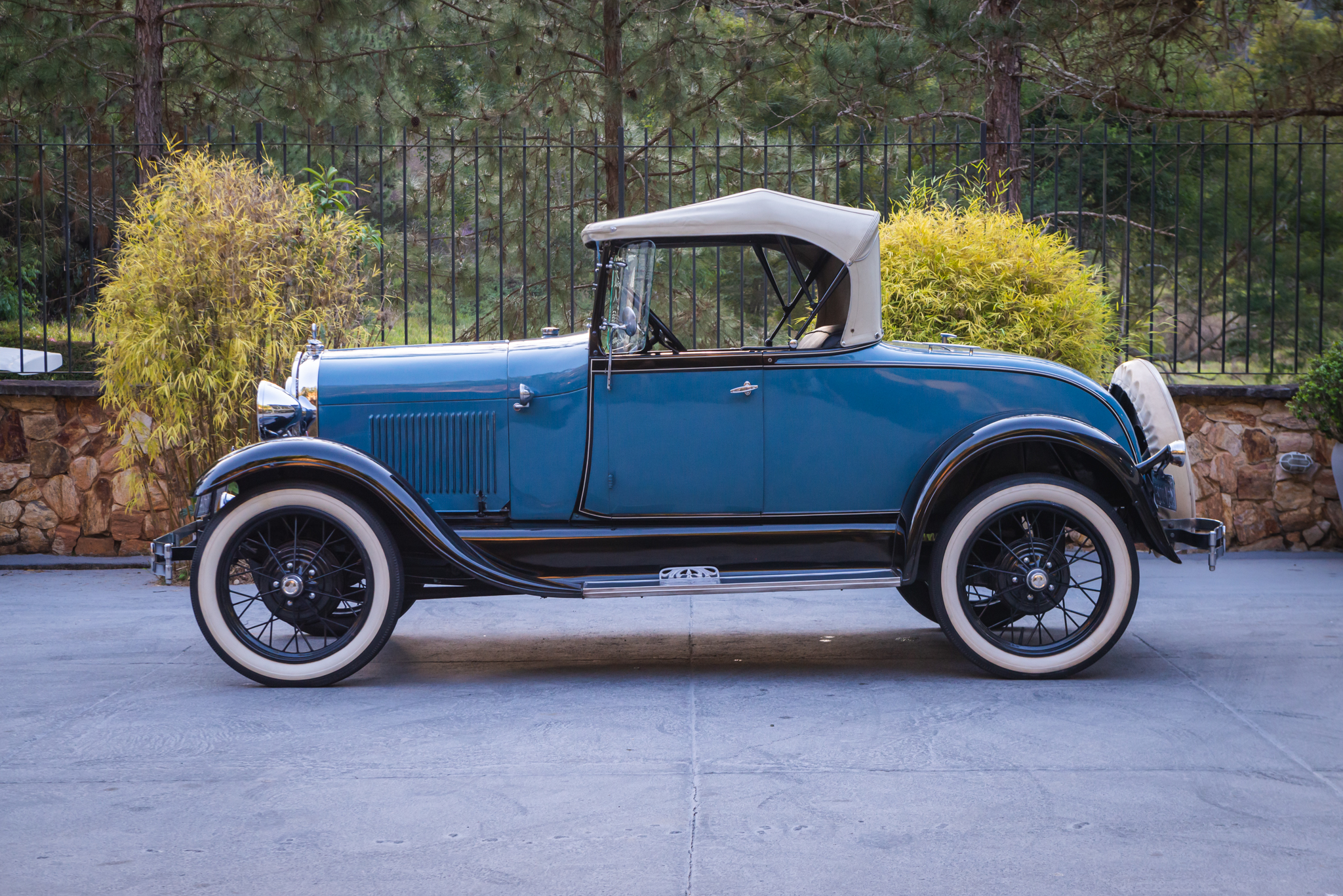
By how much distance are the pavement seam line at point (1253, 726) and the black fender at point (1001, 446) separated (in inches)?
23.3

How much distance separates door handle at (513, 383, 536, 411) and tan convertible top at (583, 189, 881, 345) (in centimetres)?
62

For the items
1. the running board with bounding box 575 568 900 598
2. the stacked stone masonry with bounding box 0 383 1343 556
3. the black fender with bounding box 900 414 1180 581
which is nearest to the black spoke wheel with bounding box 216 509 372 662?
the running board with bounding box 575 568 900 598

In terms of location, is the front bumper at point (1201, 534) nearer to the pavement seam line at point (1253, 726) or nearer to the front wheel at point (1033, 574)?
the front wheel at point (1033, 574)

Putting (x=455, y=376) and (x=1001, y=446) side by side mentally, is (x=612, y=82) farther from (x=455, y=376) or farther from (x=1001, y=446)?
(x=1001, y=446)

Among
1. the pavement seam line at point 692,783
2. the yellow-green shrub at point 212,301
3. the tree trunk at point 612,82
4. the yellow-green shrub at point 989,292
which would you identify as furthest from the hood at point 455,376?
the tree trunk at point 612,82

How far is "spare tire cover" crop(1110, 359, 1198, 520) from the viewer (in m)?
4.72

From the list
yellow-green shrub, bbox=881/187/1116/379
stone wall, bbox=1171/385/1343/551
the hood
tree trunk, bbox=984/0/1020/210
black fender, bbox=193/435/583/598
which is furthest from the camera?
tree trunk, bbox=984/0/1020/210

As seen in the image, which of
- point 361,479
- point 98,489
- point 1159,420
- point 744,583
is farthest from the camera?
point 98,489

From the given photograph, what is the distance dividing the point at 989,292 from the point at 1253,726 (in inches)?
135

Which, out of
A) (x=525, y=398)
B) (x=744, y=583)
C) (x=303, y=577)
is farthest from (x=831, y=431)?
(x=303, y=577)

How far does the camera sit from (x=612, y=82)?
40.5 ft

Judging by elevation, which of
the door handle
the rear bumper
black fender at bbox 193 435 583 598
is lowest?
the rear bumper

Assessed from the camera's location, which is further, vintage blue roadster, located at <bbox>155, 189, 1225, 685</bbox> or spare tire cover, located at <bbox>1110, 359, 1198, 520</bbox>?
spare tire cover, located at <bbox>1110, 359, 1198, 520</bbox>

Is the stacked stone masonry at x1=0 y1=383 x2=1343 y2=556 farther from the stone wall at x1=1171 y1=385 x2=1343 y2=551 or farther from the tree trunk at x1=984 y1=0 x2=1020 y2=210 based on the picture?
the tree trunk at x1=984 y1=0 x2=1020 y2=210
